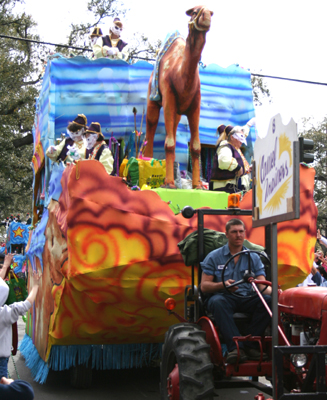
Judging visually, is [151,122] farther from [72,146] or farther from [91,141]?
[72,146]

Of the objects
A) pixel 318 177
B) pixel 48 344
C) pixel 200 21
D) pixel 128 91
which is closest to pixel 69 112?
pixel 128 91

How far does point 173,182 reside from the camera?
24.5 feet

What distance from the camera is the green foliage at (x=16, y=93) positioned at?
68.3 feet

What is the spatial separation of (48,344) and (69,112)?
13.1ft

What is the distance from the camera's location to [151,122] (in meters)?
9.12

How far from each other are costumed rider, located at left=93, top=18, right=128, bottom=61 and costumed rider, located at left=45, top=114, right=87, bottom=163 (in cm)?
282

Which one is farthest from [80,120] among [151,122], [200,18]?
[200,18]

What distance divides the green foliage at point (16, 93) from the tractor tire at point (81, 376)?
14842 millimetres

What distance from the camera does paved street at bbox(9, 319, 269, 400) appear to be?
666 centimetres

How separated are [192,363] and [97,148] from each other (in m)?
4.66

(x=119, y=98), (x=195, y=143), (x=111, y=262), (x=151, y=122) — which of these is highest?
(x=119, y=98)

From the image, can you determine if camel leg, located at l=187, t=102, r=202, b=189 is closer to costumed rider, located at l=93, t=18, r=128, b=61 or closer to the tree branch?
costumed rider, located at l=93, t=18, r=128, b=61

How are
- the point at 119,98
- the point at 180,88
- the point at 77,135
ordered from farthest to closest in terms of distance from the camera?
the point at 119,98 → the point at 77,135 → the point at 180,88

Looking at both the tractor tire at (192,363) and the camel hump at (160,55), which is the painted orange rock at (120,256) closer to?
the tractor tire at (192,363)
